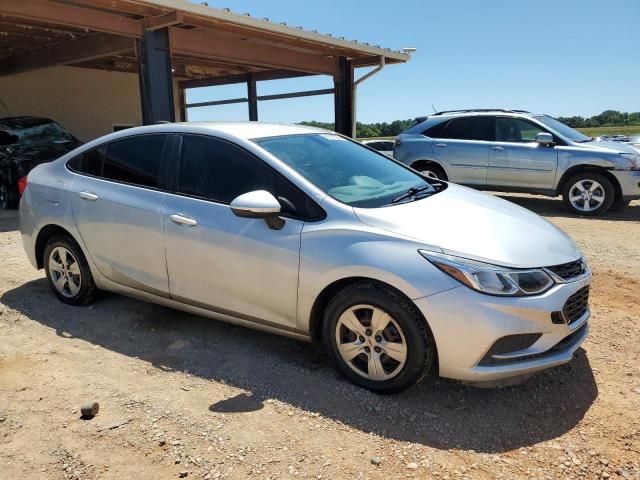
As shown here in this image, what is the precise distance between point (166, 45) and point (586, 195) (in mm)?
7630

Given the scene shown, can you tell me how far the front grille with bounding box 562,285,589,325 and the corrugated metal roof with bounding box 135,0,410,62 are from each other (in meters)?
7.62

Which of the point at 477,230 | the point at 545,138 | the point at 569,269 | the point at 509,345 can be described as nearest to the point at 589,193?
the point at 545,138

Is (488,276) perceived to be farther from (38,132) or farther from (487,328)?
(38,132)

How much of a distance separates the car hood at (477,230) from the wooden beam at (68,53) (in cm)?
828

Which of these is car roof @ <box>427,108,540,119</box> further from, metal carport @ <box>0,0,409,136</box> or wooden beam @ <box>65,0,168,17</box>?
wooden beam @ <box>65,0,168,17</box>

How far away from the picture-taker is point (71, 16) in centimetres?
837

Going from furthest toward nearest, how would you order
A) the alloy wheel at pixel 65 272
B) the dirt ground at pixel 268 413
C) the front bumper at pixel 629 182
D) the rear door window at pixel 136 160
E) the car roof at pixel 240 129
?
1. the front bumper at pixel 629 182
2. the alloy wheel at pixel 65 272
3. the rear door window at pixel 136 160
4. the car roof at pixel 240 129
5. the dirt ground at pixel 268 413

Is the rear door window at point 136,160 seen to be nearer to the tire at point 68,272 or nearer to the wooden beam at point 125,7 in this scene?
the tire at point 68,272

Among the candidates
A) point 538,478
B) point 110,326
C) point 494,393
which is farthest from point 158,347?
point 538,478

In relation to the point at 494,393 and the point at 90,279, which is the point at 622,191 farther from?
the point at 90,279

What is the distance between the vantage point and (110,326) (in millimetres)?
4098

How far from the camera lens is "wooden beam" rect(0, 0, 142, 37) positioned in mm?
7879

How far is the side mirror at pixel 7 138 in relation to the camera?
10031 millimetres

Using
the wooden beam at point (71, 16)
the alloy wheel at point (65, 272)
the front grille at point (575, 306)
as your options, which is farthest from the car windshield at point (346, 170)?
the wooden beam at point (71, 16)
